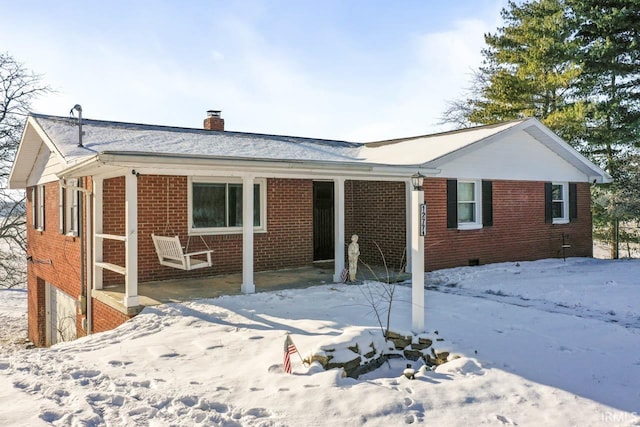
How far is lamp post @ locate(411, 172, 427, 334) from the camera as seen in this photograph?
594cm

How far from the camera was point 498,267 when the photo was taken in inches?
461

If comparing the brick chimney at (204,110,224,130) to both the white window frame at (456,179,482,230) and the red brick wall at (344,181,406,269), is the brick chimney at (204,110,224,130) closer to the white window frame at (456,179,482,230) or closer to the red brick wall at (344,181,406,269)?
the red brick wall at (344,181,406,269)

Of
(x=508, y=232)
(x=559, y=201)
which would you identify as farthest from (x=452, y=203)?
(x=559, y=201)

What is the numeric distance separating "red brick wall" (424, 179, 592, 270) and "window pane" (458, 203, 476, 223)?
0.35 meters

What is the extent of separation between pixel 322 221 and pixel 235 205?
8.81 feet

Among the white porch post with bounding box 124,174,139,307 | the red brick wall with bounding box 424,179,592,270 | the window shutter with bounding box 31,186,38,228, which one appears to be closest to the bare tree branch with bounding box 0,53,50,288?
the window shutter with bounding box 31,186,38,228

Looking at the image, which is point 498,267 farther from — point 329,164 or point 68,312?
point 68,312

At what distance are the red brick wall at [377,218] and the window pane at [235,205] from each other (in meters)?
3.15

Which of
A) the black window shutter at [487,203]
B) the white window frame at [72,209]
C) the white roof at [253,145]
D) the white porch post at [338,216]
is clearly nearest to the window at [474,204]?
the black window shutter at [487,203]

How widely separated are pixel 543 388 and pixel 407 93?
12.2 m

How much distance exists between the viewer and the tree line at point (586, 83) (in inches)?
685

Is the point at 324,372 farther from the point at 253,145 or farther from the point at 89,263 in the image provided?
the point at 253,145

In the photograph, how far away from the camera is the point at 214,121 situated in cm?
1402

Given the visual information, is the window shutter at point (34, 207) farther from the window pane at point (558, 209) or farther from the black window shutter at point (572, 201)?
the black window shutter at point (572, 201)
